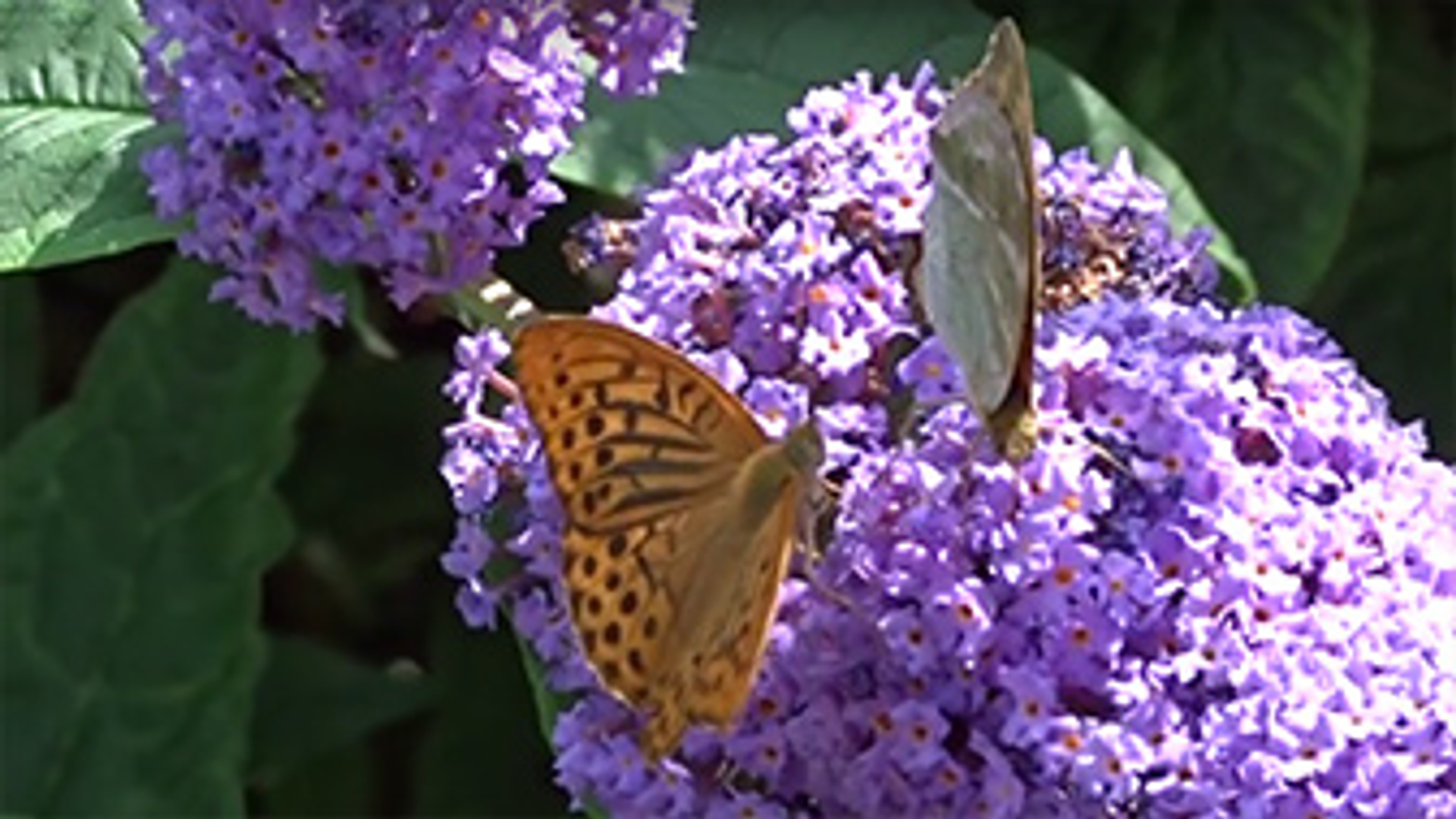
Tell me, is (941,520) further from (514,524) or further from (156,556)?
(156,556)

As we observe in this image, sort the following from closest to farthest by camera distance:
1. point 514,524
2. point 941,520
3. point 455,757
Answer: point 941,520, point 514,524, point 455,757

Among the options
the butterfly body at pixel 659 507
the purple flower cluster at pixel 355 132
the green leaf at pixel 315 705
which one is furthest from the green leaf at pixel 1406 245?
the butterfly body at pixel 659 507

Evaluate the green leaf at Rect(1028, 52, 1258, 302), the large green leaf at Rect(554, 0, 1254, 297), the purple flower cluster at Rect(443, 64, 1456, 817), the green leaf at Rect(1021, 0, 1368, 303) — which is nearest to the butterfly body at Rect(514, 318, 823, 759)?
the purple flower cluster at Rect(443, 64, 1456, 817)

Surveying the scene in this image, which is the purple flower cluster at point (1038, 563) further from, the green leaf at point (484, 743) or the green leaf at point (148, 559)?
the green leaf at point (484, 743)

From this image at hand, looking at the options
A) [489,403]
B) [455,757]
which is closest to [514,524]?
[489,403]

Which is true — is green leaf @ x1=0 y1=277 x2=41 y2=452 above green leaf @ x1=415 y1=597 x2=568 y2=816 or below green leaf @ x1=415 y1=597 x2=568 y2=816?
above

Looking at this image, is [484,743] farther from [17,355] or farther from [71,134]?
[71,134]

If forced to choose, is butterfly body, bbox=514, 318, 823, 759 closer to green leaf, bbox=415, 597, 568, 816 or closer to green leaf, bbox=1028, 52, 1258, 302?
green leaf, bbox=1028, 52, 1258, 302

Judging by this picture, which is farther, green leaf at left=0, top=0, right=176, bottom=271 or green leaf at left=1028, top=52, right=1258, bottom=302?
green leaf at left=1028, top=52, right=1258, bottom=302
